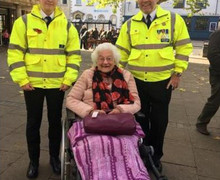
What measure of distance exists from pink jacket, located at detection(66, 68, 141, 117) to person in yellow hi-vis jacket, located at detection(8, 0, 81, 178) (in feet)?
0.37

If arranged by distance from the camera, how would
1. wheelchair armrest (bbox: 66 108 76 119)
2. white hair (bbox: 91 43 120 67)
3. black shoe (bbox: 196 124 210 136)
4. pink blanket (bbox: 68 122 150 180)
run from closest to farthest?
1. pink blanket (bbox: 68 122 150 180)
2. wheelchair armrest (bbox: 66 108 76 119)
3. white hair (bbox: 91 43 120 67)
4. black shoe (bbox: 196 124 210 136)

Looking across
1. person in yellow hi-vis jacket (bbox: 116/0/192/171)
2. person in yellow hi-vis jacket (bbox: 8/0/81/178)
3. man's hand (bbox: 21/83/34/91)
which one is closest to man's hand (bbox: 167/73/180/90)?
person in yellow hi-vis jacket (bbox: 116/0/192/171)

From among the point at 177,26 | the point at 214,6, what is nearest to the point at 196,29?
the point at 214,6

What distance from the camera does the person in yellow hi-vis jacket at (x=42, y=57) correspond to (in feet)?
9.65

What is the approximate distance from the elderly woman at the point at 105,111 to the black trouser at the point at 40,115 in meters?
0.21

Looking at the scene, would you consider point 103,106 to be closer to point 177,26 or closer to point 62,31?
point 62,31

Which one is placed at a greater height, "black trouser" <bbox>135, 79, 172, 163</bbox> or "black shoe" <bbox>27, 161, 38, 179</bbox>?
"black trouser" <bbox>135, 79, 172, 163</bbox>

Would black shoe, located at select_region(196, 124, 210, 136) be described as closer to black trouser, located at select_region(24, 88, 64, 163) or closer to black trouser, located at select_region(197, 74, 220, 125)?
black trouser, located at select_region(197, 74, 220, 125)

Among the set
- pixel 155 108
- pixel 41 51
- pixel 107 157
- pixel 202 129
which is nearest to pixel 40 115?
pixel 41 51

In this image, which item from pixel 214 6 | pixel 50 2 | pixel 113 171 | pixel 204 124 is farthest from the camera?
pixel 214 6

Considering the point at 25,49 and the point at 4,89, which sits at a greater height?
the point at 25,49

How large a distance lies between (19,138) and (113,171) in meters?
2.36

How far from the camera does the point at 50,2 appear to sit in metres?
2.94

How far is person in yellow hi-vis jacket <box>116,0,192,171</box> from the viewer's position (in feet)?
10.3
